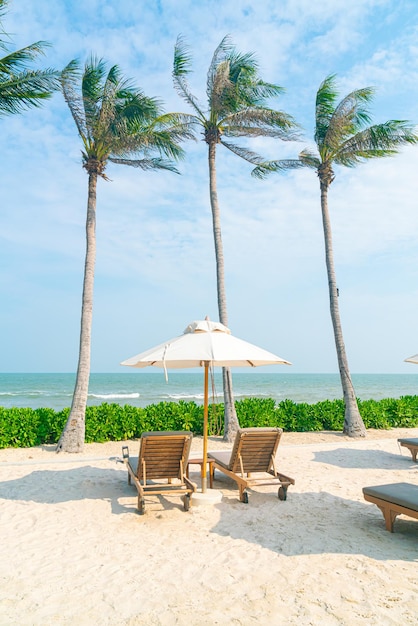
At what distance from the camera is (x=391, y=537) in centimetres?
482

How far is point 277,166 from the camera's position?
1462 centimetres

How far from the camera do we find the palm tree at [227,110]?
11.9 m

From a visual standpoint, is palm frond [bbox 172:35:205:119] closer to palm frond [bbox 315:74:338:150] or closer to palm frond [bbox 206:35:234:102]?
palm frond [bbox 206:35:234:102]

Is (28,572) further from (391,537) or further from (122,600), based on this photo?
(391,537)

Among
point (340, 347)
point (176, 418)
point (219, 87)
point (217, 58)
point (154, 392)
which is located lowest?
point (154, 392)

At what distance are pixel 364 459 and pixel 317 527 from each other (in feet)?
14.9

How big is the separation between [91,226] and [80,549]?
26.3ft

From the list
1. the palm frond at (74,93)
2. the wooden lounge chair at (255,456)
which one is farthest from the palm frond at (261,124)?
the wooden lounge chair at (255,456)

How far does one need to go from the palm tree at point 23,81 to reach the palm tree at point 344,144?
7.87 metres

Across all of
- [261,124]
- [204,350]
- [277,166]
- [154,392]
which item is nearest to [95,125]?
[261,124]

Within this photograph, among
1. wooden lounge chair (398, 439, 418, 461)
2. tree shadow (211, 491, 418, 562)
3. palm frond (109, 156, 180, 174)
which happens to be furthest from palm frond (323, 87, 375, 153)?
tree shadow (211, 491, 418, 562)

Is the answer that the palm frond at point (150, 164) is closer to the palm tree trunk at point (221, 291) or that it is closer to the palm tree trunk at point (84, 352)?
the palm tree trunk at point (221, 291)

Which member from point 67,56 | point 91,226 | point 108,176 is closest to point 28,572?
point 91,226

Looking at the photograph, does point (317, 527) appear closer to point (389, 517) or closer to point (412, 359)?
point (389, 517)
